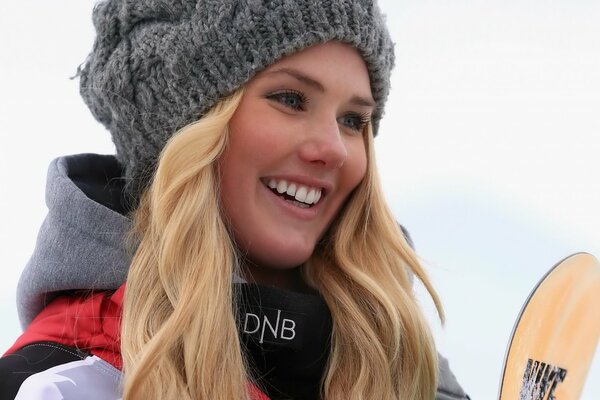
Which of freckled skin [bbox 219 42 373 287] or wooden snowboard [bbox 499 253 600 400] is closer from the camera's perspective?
wooden snowboard [bbox 499 253 600 400]

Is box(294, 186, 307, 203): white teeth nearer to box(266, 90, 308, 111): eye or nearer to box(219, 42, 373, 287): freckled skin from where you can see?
box(219, 42, 373, 287): freckled skin

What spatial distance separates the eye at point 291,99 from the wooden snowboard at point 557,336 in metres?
0.81

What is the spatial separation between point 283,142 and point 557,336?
0.91 metres

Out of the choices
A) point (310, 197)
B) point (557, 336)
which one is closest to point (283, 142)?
point (310, 197)

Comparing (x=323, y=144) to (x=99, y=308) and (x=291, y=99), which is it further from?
(x=99, y=308)

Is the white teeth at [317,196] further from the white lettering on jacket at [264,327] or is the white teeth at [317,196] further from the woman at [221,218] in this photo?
the white lettering on jacket at [264,327]

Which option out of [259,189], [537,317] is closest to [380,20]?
[259,189]

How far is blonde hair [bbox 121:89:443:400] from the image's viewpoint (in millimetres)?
1856

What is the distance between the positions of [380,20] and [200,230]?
0.89m

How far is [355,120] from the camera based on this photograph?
239cm

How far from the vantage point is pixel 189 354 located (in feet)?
6.09

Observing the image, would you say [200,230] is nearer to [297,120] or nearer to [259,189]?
[259,189]

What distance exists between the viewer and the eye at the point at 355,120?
7.64 feet

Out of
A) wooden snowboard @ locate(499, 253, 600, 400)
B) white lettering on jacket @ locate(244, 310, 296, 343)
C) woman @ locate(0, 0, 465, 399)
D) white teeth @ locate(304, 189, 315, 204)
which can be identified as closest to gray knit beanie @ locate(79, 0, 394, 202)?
woman @ locate(0, 0, 465, 399)
